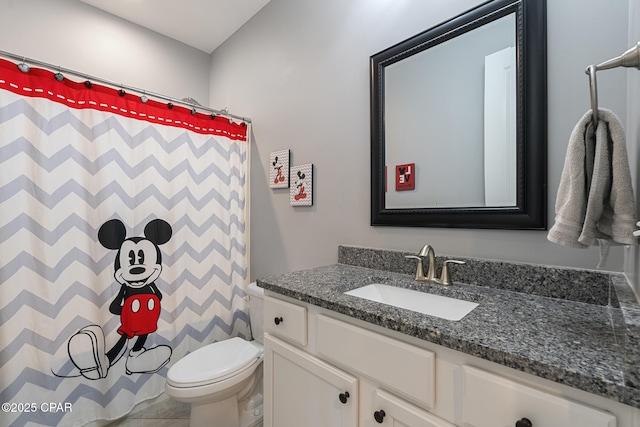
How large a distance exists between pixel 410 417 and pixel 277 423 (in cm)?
68

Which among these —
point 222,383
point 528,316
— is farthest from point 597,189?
point 222,383

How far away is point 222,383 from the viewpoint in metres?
1.38

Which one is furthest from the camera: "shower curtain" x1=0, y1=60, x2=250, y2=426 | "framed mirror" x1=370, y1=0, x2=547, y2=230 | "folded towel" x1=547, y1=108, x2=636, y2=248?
"shower curtain" x1=0, y1=60, x2=250, y2=426

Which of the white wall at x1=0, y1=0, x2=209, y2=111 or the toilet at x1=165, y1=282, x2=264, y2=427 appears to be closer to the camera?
the toilet at x1=165, y1=282, x2=264, y2=427

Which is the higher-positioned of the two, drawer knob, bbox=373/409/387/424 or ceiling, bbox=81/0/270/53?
ceiling, bbox=81/0/270/53

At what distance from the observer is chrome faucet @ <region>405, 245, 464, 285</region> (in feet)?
3.69

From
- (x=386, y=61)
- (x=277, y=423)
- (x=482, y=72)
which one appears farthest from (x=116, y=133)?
(x=482, y=72)

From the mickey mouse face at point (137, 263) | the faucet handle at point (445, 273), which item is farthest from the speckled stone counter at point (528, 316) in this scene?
the mickey mouse face at point (137, 263)

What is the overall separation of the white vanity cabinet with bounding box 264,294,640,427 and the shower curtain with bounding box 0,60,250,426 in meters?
0.93

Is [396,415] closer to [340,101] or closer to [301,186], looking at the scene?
[301,186]

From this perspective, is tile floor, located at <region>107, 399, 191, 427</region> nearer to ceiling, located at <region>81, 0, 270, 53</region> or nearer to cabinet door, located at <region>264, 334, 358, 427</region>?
cabinet door, located at <region>264, 334, 358, 427</region>

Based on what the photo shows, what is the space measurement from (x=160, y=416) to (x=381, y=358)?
1.60 meters

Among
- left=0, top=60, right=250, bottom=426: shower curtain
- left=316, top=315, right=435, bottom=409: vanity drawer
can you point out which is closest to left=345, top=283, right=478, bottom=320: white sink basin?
left=316, top=315, right=435, bottom=409: vanity drawer

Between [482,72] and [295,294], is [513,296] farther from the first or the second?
[482,72]
